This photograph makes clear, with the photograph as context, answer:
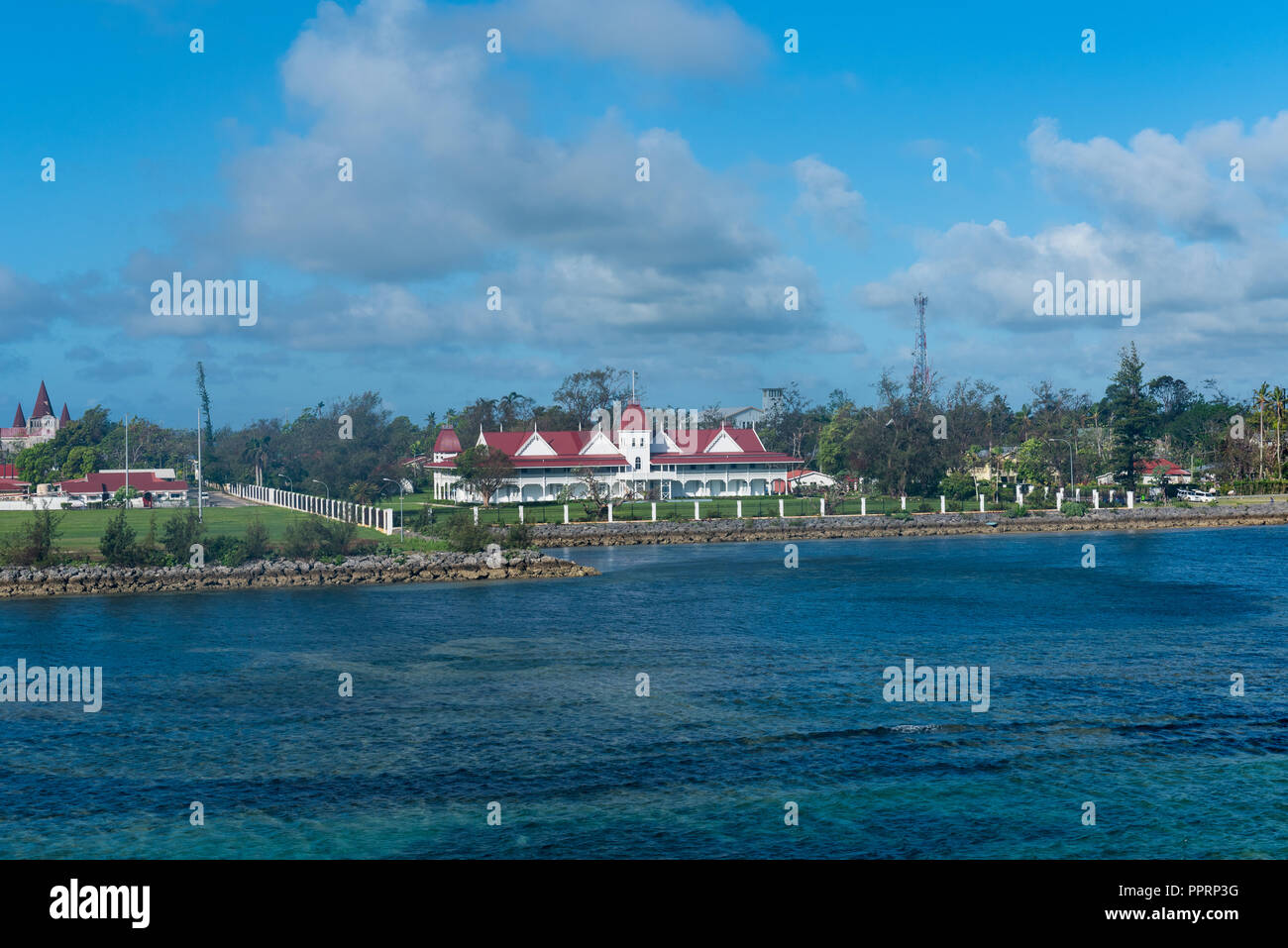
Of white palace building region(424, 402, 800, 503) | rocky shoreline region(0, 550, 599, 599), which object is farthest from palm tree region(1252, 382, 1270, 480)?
rocky shoreline region(0, 550, 599, 599)

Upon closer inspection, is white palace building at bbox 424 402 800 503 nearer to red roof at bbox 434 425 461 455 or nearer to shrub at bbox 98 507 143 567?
red roof at bbox 434 425 461 455

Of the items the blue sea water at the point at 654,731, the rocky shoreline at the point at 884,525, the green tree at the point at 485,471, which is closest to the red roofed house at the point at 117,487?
the green tree at the point at 485,471

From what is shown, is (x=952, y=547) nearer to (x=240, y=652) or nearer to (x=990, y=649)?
(x=990, y=649)

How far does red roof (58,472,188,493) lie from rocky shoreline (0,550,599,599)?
54056 mm

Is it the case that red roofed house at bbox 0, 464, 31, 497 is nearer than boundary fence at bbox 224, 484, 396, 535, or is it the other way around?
boundary fence at bbox 224, 484, 396, 535

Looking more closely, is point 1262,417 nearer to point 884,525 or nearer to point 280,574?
point 884,525

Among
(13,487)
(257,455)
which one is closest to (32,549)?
(13,487)

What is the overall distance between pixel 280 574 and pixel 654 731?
3557 cm

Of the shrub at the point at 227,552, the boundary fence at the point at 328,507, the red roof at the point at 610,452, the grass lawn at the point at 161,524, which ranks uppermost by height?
the red roof at the point at 610,452

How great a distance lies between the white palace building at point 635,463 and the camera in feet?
299

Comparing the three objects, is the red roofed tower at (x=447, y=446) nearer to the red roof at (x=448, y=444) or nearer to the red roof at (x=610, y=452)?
the red roof at (x=448, y=444)

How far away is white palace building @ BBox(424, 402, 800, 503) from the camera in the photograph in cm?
9125

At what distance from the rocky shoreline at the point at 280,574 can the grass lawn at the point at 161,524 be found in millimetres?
4356
